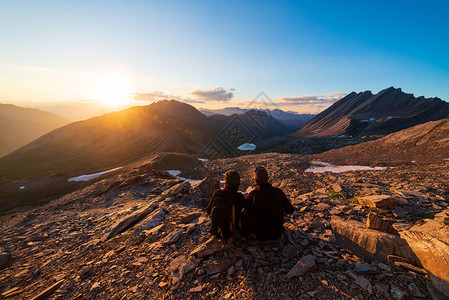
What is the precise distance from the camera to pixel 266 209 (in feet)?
16.4

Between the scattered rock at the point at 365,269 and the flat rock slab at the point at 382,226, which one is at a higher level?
the flat rock slab at the point at 382,226

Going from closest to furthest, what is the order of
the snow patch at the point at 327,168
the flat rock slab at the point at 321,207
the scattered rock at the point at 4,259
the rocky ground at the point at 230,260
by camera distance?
the rocky ground at the point at 230,260 → the flat rock slab at the point at 321,207 → the scattered rock at the point at 4,259 → the snow patch at the point at 327,168

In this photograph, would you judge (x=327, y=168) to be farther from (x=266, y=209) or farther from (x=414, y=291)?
(x=414, y=291)

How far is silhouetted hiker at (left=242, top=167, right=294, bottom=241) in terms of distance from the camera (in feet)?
16.5

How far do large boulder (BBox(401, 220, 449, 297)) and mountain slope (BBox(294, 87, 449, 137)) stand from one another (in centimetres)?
10697

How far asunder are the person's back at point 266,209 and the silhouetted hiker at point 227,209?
0.45m

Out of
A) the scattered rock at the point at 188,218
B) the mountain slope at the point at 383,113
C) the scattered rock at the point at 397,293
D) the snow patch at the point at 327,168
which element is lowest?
the snow patch at the point at 327,168

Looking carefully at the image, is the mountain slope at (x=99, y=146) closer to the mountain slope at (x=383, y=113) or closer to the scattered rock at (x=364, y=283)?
the mountain slope at (x=383, y=113)

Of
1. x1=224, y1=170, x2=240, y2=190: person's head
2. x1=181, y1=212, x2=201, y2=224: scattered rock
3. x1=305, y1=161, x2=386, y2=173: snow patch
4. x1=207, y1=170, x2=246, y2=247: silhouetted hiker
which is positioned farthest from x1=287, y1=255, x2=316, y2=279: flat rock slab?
x1=305, y1=161, x2=386, y2=173: snow patch

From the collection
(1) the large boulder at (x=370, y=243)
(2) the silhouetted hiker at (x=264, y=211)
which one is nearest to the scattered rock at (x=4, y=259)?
(2) the silhouetted hiker at (x=264, y=211)

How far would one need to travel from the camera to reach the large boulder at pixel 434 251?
128 inches

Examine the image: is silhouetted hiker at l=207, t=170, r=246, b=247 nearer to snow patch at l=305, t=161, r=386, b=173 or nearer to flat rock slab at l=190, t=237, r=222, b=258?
flat rock slab at l=190, t=237, r=222, b=258

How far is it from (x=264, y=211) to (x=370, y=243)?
277 cm

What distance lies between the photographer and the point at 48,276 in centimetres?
618
